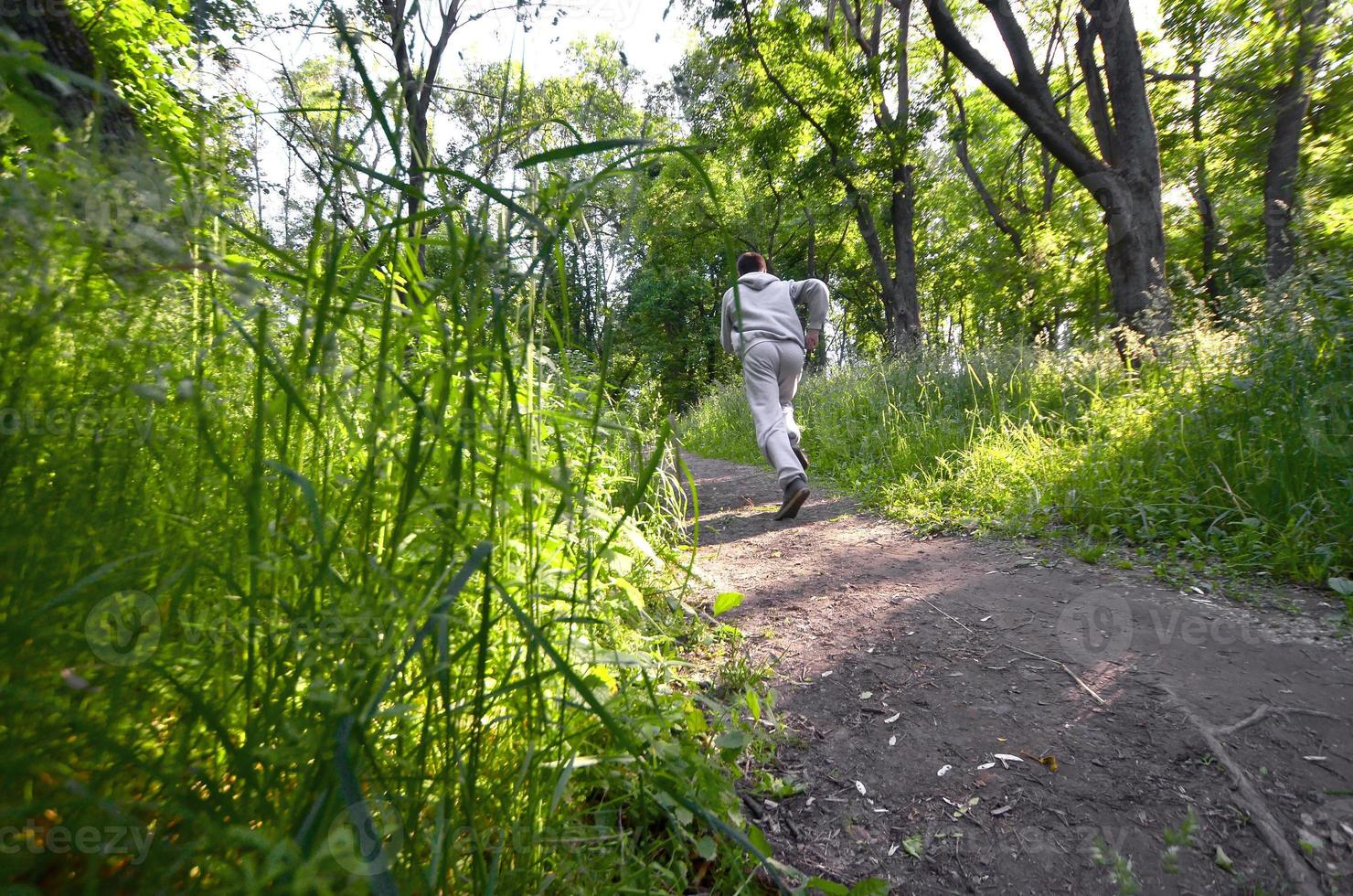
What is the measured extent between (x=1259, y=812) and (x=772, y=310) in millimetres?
4527

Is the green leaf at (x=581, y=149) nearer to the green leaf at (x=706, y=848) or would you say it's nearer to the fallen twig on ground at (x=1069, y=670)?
the green leaf at (x=706, y=848)

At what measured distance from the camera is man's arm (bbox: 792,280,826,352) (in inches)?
223

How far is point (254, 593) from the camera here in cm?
85

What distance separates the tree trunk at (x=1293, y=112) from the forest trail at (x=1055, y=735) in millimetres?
10030

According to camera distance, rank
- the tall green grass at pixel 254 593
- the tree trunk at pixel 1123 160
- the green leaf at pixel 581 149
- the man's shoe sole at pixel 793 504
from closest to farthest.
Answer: the tall green grass at pixel 254 593
the green leaf at pixel 581 149
the man's shoe sole at pixel 793 504
the tree trunk at pixel 1123 160

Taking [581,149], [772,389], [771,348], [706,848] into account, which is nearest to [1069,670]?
[706,848]

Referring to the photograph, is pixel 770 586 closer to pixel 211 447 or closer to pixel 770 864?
pixel 770 864

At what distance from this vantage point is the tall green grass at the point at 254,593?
678 millimetres

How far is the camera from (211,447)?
808 mm

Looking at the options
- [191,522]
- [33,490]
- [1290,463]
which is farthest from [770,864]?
[1290,463]

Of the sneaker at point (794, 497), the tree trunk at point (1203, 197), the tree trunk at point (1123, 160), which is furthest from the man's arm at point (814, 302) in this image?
the tree trunk at point (1203, 197)

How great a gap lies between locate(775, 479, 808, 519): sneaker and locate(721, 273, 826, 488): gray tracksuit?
349 mm

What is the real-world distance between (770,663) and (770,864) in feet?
4.39

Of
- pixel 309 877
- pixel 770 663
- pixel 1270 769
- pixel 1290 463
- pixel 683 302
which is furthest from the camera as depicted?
pixel 683 302
